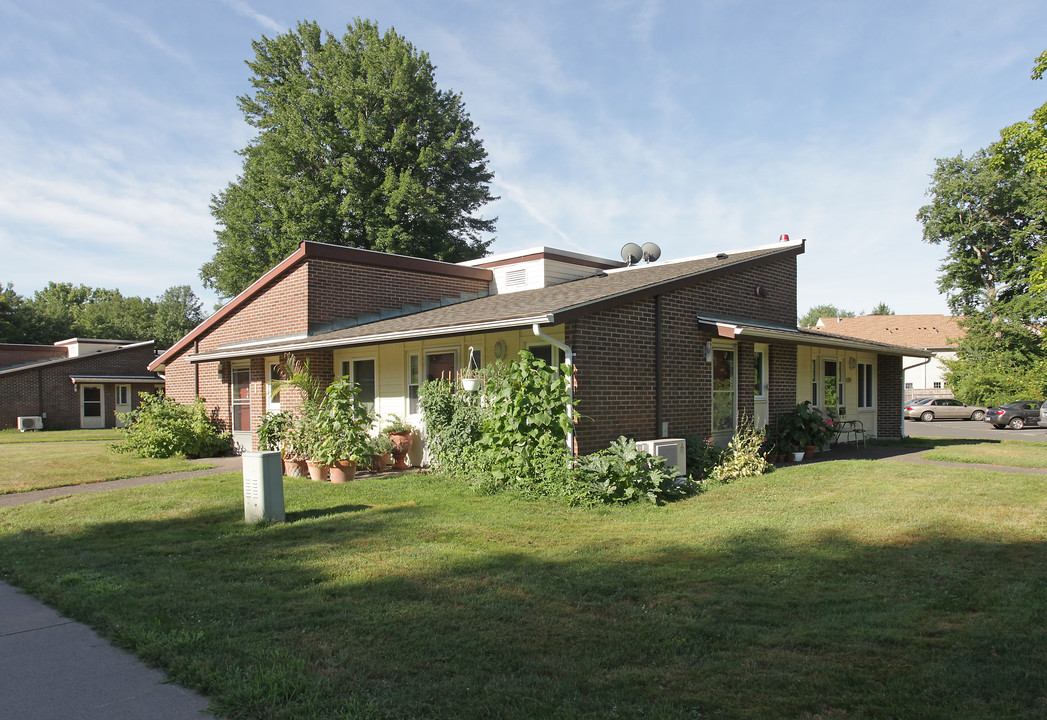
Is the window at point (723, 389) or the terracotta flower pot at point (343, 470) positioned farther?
the window at point (723, 389)

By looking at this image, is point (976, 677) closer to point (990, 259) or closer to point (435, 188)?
point (435, 188)

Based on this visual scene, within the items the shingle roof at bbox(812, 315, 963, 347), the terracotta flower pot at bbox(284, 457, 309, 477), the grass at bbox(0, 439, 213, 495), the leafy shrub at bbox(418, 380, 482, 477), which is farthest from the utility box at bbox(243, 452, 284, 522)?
the shingle roof at bbox(812, 315, 963, 347)

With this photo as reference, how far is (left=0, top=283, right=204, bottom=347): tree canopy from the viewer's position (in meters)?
50.9

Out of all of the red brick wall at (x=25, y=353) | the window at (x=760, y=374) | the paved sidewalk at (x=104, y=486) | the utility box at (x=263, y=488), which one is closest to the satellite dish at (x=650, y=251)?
the window at (x=760, y=374)

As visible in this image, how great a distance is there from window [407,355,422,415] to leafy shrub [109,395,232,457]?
6.19 metres

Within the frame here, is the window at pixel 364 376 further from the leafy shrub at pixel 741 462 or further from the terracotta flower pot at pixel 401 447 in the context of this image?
the leafy shrub at pixel 741 462

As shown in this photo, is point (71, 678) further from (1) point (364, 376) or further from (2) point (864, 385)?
(2) point (864, 385)

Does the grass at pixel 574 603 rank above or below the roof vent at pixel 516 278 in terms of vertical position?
below

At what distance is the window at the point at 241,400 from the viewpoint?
1717 cm

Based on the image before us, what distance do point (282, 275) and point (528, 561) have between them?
11126 mm

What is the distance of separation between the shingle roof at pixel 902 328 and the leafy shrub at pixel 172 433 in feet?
159

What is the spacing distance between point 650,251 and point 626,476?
36.6 ft

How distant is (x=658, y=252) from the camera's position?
1911cm

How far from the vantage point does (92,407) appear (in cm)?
3484
